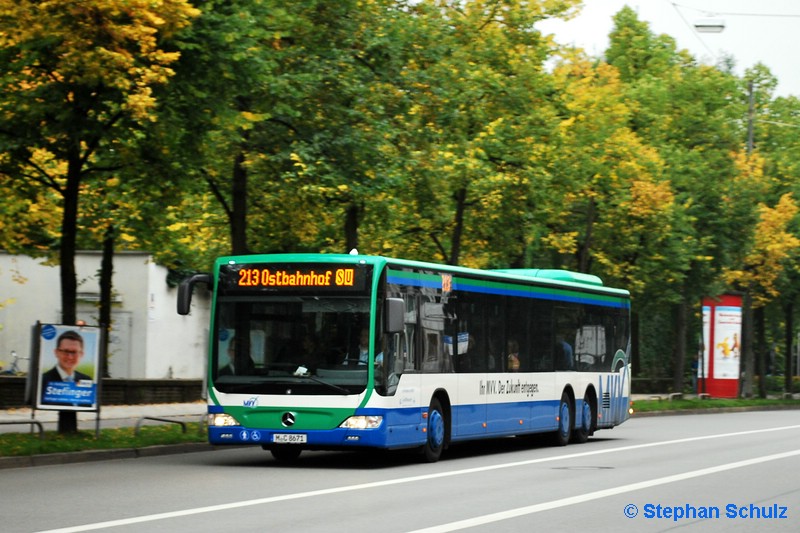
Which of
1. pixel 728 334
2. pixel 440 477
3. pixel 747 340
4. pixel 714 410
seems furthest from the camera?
pixel 747 340

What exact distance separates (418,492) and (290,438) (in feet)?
13.4

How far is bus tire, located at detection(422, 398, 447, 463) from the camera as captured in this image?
2081 centimetres

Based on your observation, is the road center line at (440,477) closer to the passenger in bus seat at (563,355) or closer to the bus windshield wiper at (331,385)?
the bus windshield wiper at (331,385)

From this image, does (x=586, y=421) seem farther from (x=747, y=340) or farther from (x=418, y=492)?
(x=747, y=340)

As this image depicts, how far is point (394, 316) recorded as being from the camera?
63.2 ft

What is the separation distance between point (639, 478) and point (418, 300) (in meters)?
4.45

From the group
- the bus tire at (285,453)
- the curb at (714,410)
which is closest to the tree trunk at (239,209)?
the bus tire at (285,453)

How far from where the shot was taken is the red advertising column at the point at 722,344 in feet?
168

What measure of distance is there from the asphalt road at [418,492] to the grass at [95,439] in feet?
1.75

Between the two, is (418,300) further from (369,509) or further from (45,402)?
(369,509)

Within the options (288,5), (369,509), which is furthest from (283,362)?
(288,5)

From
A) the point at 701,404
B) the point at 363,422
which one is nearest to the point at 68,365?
the point at 363,422

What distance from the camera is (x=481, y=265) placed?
4303 centimetres

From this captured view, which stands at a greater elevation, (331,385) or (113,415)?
(331,385)
